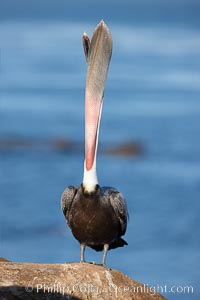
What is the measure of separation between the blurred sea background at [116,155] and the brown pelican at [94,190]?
687 centimetres

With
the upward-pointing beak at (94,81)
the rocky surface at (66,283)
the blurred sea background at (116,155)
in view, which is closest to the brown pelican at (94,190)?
the upward-pointing beak at (94,81)

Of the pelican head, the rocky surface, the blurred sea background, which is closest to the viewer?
the rocky surface

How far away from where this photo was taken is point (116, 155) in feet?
97.5

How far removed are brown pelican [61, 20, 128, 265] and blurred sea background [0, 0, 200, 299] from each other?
6869mm

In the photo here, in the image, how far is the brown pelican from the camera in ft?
35.4

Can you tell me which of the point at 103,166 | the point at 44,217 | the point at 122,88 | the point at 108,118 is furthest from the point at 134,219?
the point at 122,88

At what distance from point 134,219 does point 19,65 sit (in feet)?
118

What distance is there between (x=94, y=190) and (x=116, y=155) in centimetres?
1894

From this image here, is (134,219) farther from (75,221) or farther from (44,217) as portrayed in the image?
(75,221)

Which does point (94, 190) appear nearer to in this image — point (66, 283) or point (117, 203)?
point (117, 203)

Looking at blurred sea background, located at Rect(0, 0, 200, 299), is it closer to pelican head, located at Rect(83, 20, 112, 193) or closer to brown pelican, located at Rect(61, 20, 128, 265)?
brown pelican, located at Rect(61, 20, 128, 265)

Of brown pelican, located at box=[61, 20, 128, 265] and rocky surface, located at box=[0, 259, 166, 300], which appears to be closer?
rocky surface, located at box=[0, 259, 166, 300]

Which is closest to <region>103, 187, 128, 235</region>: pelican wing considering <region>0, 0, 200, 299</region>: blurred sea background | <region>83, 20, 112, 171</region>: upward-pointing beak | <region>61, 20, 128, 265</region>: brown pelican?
<region>61, 20, 128, 265</region>: brown pelican

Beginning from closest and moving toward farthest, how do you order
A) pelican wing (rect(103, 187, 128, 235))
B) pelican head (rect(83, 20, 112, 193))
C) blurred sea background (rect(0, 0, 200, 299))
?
pelican head (rect(83, 20, 112, 193))
pelican wing (rect(103, 187, 128, 235))
blurred sea background (rect(0, 0, 200, 299))
